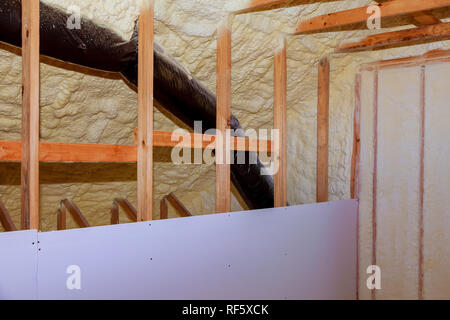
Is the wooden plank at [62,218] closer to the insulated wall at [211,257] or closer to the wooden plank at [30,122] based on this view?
the insulated wall at [211,257]

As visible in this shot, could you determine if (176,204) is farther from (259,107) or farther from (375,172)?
(375,172)

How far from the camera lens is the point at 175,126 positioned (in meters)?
3.18

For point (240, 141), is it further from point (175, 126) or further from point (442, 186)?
point (442, 186)

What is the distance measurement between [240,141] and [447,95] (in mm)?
1411

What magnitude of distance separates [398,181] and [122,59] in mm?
2003

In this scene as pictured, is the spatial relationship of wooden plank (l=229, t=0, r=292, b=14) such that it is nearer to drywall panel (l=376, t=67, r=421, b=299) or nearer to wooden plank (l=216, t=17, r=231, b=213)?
wooden plank (l=216, t=17, r=231, b=213)

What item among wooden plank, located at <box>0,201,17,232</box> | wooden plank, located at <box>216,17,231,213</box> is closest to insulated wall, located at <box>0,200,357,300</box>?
wooden plank, located at <box>216,17,231,213</box>

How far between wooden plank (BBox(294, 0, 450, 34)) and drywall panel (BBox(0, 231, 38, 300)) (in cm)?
199

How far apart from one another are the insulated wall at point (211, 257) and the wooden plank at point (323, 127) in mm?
231

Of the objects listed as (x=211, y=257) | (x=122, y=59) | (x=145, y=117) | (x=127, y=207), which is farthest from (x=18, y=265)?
(x=127, y=207)

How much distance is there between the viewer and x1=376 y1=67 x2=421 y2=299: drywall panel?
9.26 ft

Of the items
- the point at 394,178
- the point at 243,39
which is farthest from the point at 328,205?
the point at 243,39

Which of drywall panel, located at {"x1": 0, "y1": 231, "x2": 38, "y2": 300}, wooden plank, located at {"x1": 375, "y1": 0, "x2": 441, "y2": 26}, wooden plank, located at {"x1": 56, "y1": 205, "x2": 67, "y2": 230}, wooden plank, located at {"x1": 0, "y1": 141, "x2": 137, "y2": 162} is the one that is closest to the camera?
drywall panel, located at {"x1": 0, "y1": 231, "x2": 38, "y2": 300}
